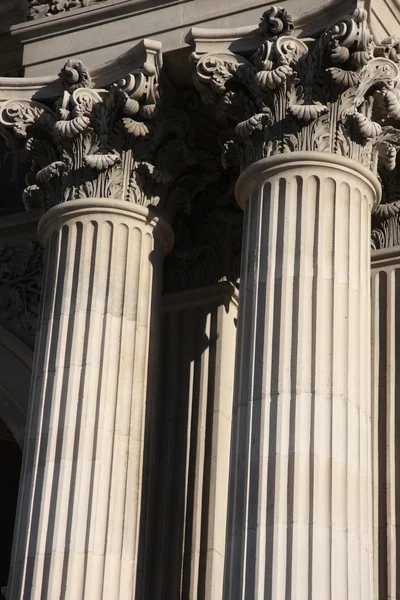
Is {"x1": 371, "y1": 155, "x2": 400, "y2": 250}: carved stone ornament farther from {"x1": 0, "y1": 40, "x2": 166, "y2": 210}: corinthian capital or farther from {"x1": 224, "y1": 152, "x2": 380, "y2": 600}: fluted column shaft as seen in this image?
{"x1": 0, "y1": 40, "x2": 166, "y2": 210}: corinthian capital

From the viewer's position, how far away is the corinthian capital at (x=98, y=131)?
22.1m

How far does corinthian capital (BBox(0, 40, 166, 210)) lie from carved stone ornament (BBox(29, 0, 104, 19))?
1.57 metres

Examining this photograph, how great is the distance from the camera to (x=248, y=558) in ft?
59.7

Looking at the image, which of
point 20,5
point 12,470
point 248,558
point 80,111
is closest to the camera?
point 248,558

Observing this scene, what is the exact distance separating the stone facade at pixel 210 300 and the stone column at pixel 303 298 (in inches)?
1.2

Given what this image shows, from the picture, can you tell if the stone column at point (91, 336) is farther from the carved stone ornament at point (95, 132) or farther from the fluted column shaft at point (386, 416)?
the fluted column shaft at point (386, 416)

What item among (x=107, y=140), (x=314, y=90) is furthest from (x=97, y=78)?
(x=314, y=90)

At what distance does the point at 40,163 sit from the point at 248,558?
26.0ft

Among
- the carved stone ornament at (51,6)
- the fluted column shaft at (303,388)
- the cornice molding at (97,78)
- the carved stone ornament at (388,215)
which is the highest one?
the carved stone ornament at (51,6)

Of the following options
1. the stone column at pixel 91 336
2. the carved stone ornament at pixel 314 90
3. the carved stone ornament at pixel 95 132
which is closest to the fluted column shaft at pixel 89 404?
the stone column at pixel 91 336

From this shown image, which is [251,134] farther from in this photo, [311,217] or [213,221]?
[213,221]

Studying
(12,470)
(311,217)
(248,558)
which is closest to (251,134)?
(311,217)

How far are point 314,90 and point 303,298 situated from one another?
10.3ft

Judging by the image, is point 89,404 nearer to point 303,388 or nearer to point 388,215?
point 303,388
